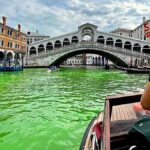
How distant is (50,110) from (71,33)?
3859 cm

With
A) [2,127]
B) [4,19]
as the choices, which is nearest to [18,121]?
[2,127]

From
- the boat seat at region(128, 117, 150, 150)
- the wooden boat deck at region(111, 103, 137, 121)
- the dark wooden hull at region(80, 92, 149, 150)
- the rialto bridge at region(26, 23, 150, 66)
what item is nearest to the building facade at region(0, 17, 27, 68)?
the rialto bridge at region(26, 23, 150, 66)

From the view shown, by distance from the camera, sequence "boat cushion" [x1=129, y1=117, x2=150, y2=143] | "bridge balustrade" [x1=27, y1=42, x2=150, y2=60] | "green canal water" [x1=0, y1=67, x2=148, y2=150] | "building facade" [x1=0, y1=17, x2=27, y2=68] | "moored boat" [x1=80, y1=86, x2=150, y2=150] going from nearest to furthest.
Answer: "boat cushion" [x1=129, y1=117, x2=150, y2=143]
"moored boat" [x1=80, y1=86, x2=150, y2=150]
"green canal water" [x1=0, y1=67, x2=148, y2=150]
"building facade" [x1=0, y1=17, x2=27, y2=68]
"bridge balustrade" [x1=27, y1=42, x2=150, y2=60]

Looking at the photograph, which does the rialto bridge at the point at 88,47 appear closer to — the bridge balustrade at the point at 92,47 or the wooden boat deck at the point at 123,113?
the bridge balustrade at the point at 92,47

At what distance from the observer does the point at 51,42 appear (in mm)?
44750

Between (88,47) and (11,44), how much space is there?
9.73m

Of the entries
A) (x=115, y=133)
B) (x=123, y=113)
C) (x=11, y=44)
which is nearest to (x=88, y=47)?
(x=11, y=44)

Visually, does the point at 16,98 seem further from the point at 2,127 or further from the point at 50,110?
the point at 2,127

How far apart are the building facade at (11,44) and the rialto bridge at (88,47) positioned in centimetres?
173

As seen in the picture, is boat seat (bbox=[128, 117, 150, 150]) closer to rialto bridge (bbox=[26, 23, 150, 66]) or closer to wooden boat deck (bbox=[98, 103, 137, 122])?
wooden boat deck (bbox=[98, 103, 137, 122])

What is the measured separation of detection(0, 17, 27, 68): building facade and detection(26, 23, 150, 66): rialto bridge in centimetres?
173

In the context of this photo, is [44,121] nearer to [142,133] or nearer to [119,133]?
[119,133]

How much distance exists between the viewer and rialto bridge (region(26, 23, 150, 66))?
34.6 m

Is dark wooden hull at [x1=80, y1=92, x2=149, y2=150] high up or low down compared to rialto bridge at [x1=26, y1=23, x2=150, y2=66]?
down
